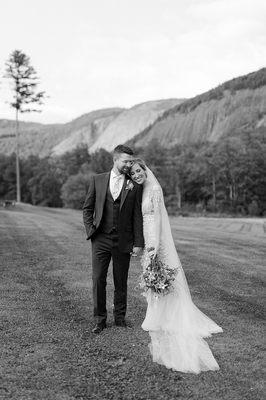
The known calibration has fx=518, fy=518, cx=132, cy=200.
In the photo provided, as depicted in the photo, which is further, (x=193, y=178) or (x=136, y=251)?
(x=193, y=178)

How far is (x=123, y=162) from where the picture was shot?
709 centimetres

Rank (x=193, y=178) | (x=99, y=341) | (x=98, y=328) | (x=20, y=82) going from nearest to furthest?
(x=99, y=341), (x=98, y=328), (x=20, y=82), (x=193, y=178)

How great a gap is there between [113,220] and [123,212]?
0.19 meters

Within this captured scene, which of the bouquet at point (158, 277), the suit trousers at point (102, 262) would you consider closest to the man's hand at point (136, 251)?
the suit trousers at point (102, 262)

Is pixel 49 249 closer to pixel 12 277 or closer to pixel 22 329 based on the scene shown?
pixel 12 277

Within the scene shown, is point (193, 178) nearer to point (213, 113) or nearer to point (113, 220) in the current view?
point (113, 220)

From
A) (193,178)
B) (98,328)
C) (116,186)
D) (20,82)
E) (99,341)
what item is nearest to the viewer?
(99,341)

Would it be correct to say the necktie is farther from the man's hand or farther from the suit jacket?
the man's hand

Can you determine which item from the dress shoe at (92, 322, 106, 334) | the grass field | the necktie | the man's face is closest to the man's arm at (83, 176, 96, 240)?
the necktie

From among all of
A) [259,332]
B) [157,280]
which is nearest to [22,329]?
[157,280]

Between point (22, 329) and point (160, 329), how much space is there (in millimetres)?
2072

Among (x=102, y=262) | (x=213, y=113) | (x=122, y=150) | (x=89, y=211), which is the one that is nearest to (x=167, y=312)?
(x=102, y=262)

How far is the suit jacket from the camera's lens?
7.21 metres

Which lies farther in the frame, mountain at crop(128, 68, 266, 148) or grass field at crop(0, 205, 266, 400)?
mountain at crop(128, 68, 266, 148)
